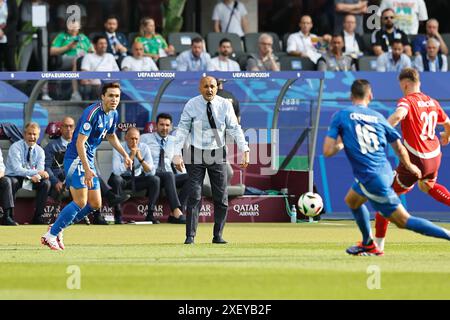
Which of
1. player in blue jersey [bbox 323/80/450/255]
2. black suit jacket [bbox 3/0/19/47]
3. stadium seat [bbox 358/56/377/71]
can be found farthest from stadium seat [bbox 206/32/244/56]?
player in blue jersey [bbox 323/80/450/255]

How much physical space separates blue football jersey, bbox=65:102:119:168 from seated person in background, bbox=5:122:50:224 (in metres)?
6.22

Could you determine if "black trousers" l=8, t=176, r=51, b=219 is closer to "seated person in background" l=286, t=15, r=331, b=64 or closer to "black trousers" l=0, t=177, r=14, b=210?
"black trousers" l=0, t=177, r=14, b=210

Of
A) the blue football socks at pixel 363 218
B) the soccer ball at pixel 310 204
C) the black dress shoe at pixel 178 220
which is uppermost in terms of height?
the blue football socks at pixel 363 218

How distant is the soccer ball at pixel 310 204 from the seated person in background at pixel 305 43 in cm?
531

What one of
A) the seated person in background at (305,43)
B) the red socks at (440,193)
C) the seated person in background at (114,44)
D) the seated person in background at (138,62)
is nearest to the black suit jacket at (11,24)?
the seated person in background at (114,44)

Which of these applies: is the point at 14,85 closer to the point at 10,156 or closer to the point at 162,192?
the point at 10,156

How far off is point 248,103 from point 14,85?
413 centimetres

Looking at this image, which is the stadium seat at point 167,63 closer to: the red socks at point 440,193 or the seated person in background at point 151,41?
the seated person in background at point 151,41

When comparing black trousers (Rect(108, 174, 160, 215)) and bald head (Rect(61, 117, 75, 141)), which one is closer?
bald head (Rect(61, 117, 75, 141))

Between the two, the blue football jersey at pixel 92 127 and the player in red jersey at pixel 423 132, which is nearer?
the blue football jersey at pixel 92 127

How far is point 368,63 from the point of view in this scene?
24641 mm

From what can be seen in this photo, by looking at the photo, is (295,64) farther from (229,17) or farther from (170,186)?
(170,186)

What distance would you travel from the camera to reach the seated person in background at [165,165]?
21.7 metres

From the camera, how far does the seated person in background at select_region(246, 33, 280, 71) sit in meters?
23.3
